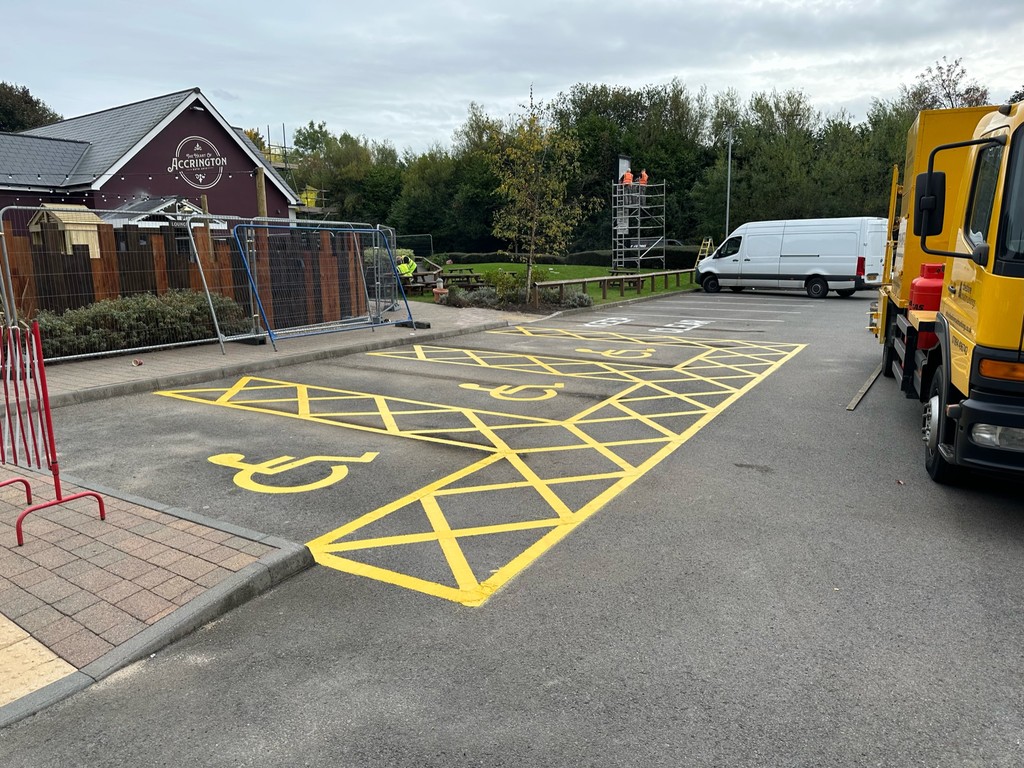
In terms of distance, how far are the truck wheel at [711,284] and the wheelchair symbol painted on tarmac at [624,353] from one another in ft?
48.3

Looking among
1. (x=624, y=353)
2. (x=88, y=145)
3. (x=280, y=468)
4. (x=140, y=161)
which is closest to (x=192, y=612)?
(x=280, y=468)

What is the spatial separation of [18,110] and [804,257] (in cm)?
4382

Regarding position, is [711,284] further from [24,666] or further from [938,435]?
[24,666]

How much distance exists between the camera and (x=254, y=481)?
5.80 meters

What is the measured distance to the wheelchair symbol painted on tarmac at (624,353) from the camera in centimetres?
1238

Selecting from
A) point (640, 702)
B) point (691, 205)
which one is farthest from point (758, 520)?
point (691, 205)

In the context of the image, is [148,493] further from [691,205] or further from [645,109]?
[645,109]

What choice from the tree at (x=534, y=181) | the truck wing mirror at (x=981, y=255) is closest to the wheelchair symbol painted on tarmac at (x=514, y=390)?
the truck wing mirror at (x=981, y=255)

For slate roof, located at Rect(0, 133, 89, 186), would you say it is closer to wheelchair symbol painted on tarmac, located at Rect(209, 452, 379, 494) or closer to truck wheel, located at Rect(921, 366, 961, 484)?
wheelchair symbol painted on tarmac, located at Rect(209, 452, 379, 494)

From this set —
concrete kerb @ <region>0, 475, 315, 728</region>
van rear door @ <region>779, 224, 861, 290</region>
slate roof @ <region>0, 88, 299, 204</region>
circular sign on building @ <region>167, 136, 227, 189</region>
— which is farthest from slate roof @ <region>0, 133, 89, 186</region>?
van rear door @ <region>779, 224, 861, 290</region>

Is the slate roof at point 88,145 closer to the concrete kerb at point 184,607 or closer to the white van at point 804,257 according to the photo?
the white van at point 804,257

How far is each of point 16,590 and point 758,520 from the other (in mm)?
4579

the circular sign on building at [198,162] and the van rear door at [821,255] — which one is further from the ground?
the circular sign on building at [198,162]

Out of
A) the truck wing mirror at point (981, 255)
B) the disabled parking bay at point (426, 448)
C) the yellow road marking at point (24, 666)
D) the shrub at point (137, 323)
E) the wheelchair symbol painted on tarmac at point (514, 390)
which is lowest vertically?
the wheelchair symbol painted on tarmac at point (514, 390)
